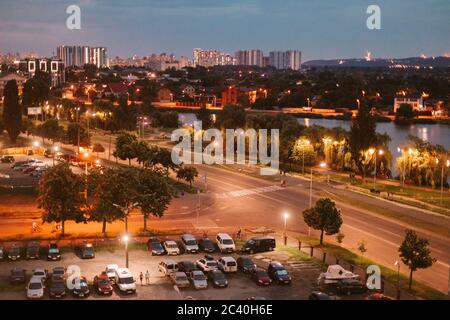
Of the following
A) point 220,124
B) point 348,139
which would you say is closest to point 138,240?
→ point 348,139

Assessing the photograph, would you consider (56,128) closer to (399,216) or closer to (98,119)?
(98,119)

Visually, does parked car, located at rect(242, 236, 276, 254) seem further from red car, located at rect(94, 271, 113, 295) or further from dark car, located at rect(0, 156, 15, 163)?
dark car, located at rect(0, 156, 15, 163)

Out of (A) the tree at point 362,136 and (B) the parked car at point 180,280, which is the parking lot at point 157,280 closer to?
(B) the parked car at point 180,280

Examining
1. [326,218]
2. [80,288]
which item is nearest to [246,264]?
[326,218]

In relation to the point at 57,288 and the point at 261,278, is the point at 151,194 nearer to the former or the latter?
the point at 261,278

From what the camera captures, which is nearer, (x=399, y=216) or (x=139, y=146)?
(x=399, y=216)

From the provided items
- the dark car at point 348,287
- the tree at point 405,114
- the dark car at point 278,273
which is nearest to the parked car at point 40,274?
the dark car at point 278,273
